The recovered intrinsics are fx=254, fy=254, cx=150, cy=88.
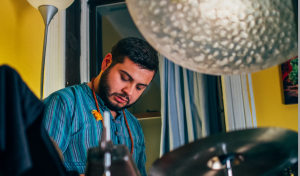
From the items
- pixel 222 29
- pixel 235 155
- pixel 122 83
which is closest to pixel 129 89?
pixel 122 83

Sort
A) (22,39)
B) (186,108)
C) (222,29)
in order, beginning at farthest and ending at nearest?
(186,108), (22,39), (222,29)

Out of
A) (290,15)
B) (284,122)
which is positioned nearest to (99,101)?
(290,15)

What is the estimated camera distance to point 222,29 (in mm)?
572

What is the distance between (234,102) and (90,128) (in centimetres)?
110

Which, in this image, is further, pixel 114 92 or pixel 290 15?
pixel 114 92

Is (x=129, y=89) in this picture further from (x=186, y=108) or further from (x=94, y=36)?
(x=94, y=36)

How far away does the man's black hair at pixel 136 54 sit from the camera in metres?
1.42

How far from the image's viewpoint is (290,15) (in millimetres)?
559

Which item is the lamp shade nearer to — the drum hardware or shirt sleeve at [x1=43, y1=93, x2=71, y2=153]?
shirt sleeve at [x1=43, y1=93, x2=71, y2=153]

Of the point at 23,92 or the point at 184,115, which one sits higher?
the point at 23,92

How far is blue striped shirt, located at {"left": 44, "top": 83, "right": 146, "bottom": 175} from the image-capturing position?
1153 mm

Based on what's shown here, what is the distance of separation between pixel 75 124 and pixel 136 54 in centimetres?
50

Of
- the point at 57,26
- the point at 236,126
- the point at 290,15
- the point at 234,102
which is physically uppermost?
the point at 57,26

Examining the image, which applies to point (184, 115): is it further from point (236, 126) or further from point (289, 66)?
point (289, 66)
